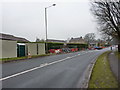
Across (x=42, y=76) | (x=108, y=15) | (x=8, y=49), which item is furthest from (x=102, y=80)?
(x=108, y=15)

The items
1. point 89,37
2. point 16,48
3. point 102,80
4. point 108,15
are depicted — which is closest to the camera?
point 102,80

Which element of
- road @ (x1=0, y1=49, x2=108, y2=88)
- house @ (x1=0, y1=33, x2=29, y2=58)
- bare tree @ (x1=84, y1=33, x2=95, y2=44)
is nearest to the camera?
road @ (x1=0, y1=49, x2=108, y2=88)

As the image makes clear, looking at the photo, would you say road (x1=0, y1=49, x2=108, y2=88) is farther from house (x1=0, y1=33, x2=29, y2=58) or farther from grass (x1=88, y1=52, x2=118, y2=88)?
house (x1=0, y1=33, x2=29, y2=58)

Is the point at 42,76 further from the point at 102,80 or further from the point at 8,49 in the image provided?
the point at 8,49

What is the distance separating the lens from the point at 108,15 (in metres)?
26.7

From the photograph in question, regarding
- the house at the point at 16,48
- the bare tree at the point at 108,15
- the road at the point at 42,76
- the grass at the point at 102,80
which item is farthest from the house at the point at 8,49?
the bare tree at the point at 108,15

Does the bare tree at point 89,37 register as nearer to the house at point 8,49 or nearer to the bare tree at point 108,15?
the bare tree at point 108,15

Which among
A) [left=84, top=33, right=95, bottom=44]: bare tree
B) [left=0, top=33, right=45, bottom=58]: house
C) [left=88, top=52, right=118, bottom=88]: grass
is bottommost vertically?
[left=88, top=52, right=118, bottom=88]: grass

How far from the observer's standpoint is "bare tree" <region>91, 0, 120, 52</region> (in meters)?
25.4

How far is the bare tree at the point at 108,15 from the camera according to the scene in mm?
25406

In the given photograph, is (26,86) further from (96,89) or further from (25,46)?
(25,46)

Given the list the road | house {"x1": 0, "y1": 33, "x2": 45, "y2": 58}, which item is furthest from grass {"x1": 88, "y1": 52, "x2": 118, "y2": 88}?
house {"x1": 0, "y1": 33, "x2": 45, "y2": 58}

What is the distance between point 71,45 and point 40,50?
2260cm

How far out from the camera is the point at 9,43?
17.3 metres
